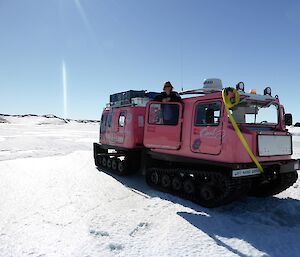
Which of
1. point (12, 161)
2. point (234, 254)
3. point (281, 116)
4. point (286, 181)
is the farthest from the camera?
point (12, 161)

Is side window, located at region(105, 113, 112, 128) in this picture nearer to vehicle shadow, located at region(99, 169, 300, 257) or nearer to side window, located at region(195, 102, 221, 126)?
vehicle shadow, located at region(99, 169, 300, 257)

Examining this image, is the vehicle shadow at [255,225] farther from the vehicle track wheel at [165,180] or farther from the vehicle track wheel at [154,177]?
the vehicle track wheel at [154,177]

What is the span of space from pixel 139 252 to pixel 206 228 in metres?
1.53

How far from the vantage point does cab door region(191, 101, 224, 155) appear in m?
6.64

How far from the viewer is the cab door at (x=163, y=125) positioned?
25.6ft

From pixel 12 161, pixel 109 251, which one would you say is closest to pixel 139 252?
pixel 109 251

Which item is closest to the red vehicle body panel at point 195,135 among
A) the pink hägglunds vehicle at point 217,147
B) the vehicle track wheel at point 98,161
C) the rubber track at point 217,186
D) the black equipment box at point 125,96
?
the pink hägglunds vehicle at point 217,147

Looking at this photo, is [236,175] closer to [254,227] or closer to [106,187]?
[254,227]

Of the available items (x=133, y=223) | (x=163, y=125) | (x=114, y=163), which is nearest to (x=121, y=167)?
(x=114, y=163)

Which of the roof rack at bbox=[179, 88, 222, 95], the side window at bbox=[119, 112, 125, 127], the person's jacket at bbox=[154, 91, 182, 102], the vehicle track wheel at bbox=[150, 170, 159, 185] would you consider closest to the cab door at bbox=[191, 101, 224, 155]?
the roof rack at bbox=[179, 88, 222, 95]

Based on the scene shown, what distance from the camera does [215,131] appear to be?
263 inches

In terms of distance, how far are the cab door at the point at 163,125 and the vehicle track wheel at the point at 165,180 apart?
2.59 ft

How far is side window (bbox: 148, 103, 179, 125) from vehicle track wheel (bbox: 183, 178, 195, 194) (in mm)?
1561

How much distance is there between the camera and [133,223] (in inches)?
225
